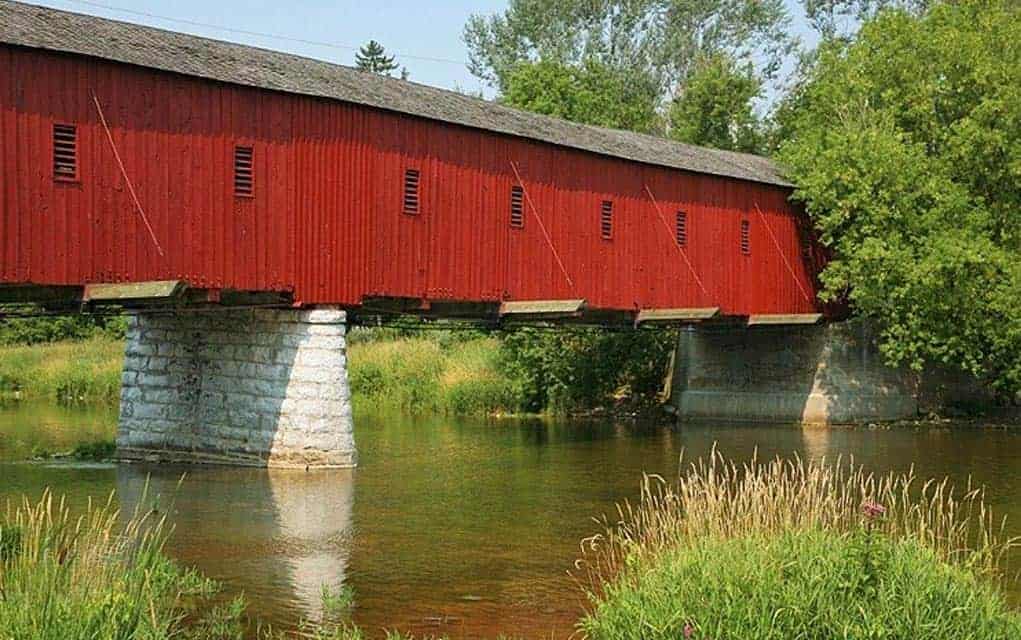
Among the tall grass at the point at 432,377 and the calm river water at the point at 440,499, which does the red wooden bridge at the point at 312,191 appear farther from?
the tall grass at the point at 432,377

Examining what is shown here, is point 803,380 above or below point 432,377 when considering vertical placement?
above

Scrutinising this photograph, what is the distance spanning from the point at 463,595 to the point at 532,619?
43.5 inches

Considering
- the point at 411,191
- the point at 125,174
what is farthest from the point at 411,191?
the point at 125,174

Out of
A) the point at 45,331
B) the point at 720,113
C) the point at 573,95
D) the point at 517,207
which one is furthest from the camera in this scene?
the point at 45,331

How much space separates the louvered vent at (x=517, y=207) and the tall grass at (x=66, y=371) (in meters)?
A: 17.5

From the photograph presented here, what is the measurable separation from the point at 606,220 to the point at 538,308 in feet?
12.1

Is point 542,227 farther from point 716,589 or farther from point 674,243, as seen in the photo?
point 716,589

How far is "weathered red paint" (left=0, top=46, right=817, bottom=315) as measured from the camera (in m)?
18.6

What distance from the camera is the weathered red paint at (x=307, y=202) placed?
732 inches

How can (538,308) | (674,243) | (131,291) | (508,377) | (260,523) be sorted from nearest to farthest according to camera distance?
(260,523)
(131,291)
(538,308)
(674,243)
(508,377)

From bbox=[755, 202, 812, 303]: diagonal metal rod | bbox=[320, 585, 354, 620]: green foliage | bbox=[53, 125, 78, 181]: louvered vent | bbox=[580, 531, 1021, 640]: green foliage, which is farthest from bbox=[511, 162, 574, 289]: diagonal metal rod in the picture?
bbox=[580, 531, 1021, 640]: green foliage

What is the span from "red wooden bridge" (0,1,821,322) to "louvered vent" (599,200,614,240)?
0.14ft

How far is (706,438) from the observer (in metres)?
29.9

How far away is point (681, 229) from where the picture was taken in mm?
30719
